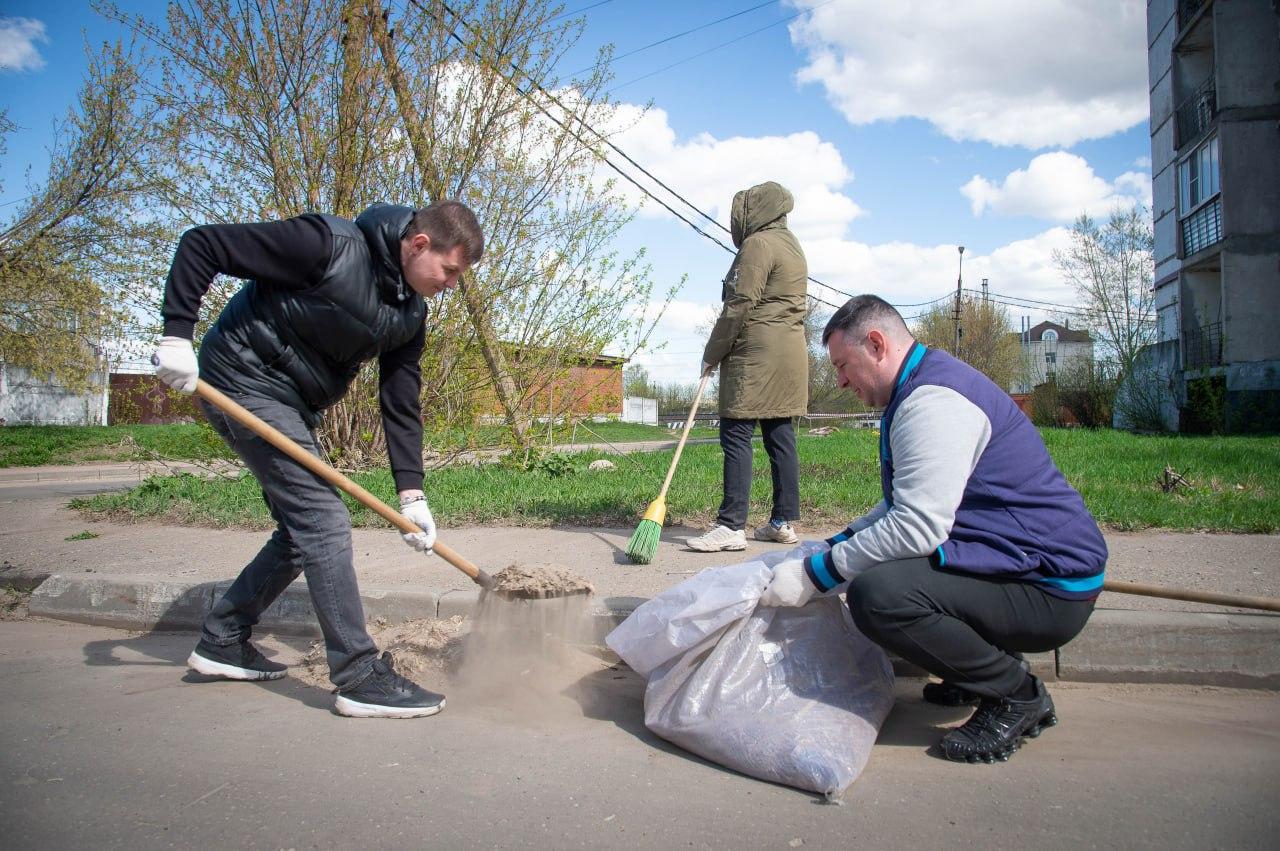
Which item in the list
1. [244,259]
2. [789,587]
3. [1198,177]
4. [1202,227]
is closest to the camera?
[789,587]

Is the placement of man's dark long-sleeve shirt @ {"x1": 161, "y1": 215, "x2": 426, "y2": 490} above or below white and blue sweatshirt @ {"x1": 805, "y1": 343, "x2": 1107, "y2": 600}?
above

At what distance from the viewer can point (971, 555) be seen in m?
2.37

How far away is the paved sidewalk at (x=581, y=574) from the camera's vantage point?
10.0 feet

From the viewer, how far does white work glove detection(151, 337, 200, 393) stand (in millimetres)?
2584

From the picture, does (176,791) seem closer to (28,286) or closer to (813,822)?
(813,822)

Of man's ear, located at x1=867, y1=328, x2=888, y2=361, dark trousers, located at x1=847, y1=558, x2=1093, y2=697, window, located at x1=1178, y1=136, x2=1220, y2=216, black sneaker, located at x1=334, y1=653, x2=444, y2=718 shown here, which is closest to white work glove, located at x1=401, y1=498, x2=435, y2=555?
black sneaker, located at x1=334, y1=653, x2=444, y2=718

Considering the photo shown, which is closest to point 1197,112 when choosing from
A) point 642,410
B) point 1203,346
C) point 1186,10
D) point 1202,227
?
point 1186,10

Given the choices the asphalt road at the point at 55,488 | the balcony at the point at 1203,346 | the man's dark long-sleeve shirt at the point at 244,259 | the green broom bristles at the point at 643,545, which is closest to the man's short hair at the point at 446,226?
the man's dark long-sleeve shirt at the point at 244,259

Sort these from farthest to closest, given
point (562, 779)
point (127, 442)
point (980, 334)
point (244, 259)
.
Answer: point (980, 334) → point (127, 442) → point (244, 259) → point (562, 779)

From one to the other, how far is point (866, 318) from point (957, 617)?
950mm

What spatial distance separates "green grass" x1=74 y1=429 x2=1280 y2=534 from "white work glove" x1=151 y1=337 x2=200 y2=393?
315 centimetres

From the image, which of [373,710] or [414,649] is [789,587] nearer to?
[373,710]

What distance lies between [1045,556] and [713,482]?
4878 millimetres

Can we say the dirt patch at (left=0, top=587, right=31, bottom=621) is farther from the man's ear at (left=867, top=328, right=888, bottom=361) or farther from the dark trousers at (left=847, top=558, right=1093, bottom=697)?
the man's ear at (left=867, top=328, right=888, bottom=361)
